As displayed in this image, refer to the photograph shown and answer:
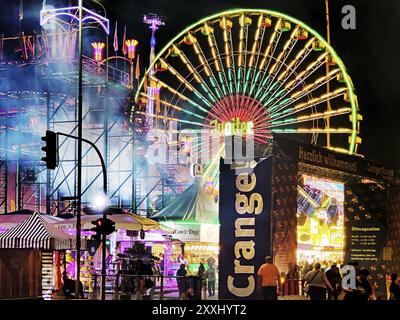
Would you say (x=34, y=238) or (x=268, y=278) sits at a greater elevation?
(x=34, y=238)

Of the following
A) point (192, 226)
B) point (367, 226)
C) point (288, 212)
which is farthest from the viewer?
point (192, 226)

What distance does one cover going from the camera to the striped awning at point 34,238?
76.1 ft

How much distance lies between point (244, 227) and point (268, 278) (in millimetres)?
1412

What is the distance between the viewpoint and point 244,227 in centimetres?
1958

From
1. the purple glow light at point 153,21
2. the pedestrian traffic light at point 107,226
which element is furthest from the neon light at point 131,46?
the pedestrian traffic light at point 107,226

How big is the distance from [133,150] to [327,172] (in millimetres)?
25859

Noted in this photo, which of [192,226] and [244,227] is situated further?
[192,226]

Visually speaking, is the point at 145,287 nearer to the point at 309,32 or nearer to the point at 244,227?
the point at 244,227

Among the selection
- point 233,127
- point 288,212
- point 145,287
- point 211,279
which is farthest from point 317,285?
point 233,127

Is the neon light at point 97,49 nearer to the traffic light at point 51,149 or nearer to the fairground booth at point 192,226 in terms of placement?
the fairground booth at point 192,226

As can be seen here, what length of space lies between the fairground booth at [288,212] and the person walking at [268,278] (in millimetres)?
380

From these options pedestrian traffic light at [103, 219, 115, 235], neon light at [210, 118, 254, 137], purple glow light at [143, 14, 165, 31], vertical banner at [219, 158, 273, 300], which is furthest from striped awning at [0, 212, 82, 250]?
purple glow light at [143, 14, 165, 31]

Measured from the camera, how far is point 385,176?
29047 millimetres
